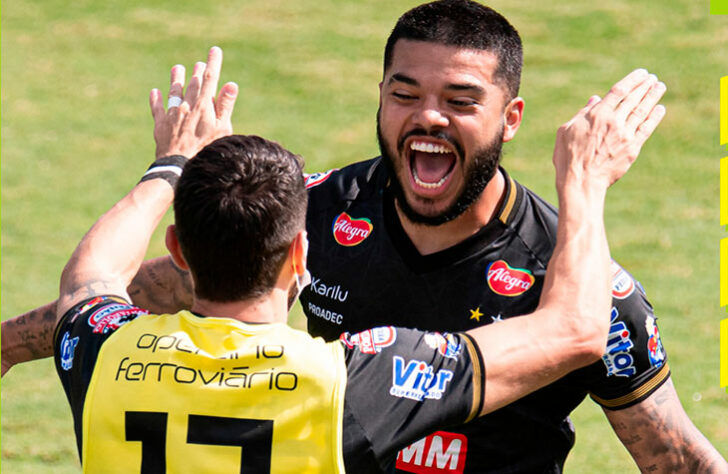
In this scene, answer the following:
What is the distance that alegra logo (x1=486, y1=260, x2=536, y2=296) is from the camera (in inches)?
197

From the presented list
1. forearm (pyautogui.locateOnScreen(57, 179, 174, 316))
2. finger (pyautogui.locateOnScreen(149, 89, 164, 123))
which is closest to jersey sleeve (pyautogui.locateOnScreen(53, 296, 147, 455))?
forearm (pyautogui.locateOnScreen(57, 179, 174, 316))

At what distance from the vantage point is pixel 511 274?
5043 millimetres

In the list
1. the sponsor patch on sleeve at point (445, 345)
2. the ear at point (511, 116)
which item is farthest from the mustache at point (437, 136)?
the sponsor patch on sleeve at point (445, 345)

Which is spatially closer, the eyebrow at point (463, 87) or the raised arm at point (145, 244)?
the raised arm at point (145, 244)

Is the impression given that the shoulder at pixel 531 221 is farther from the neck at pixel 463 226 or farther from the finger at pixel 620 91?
the finger at pixel 620 91

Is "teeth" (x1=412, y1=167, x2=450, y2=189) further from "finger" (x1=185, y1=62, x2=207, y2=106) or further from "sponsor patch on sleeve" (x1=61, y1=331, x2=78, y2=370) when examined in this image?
"sponsor patch on sleeve" (x1=61, y1=331, x2=78, y2=370)

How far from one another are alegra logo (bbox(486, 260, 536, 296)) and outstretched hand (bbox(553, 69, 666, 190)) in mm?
495

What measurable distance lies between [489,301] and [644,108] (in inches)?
39.6

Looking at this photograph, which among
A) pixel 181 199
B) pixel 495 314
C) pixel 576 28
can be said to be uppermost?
pixel 181 199

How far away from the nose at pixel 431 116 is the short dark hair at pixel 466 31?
263 millimetres

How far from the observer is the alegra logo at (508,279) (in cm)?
501

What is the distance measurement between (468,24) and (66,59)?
12813mm

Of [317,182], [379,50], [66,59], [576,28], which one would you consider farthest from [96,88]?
[317,182]

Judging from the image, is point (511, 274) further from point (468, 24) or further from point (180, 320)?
point (180, 320)
